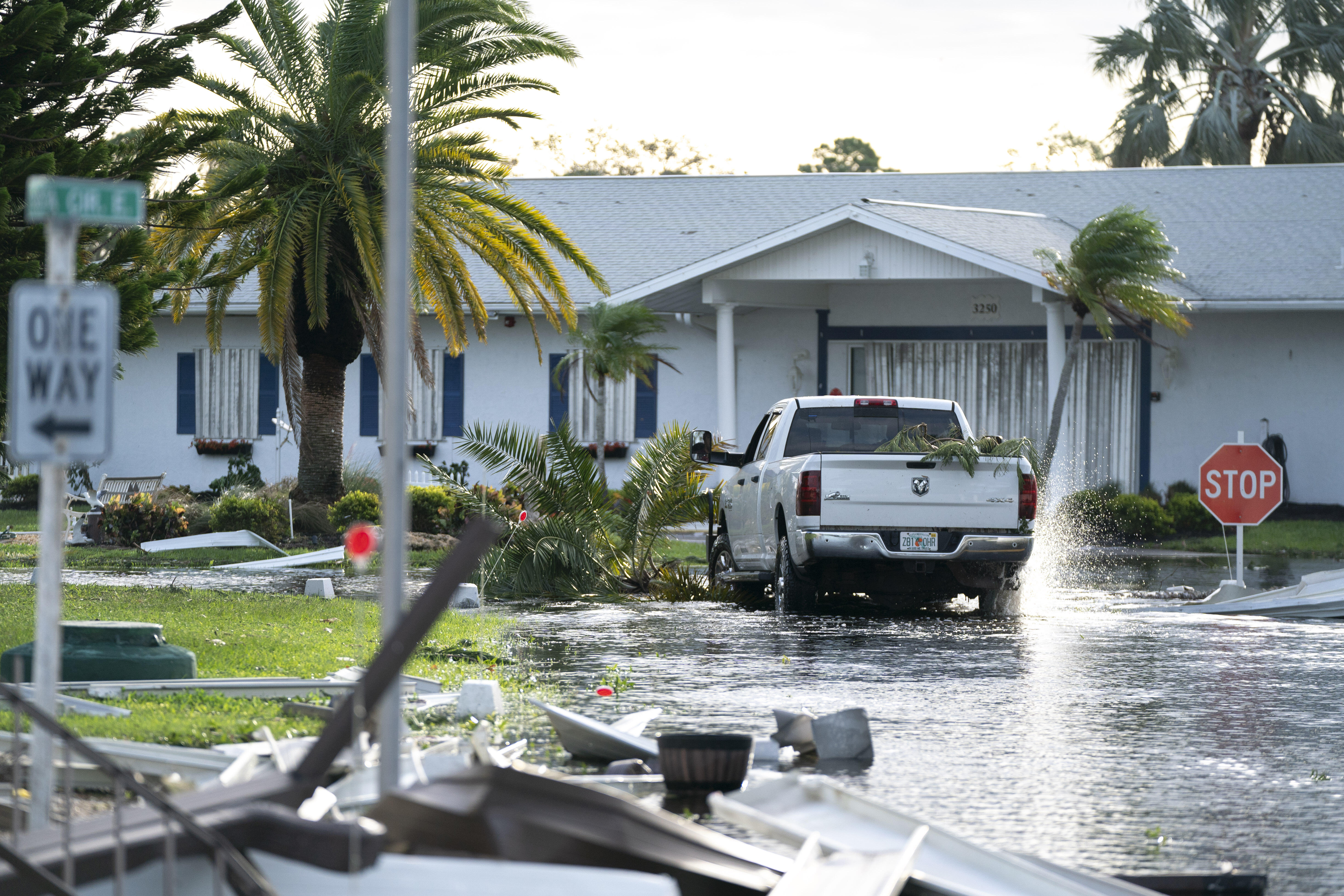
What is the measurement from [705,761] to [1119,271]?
52.0 feet

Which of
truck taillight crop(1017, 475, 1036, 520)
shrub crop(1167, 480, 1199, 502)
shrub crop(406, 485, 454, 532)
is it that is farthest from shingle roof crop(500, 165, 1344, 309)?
truck taillight crop(1017, 475, 1036, 520)

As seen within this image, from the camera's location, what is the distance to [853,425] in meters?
14.8

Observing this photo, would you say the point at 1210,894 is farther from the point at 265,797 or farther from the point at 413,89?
the point at 413,89

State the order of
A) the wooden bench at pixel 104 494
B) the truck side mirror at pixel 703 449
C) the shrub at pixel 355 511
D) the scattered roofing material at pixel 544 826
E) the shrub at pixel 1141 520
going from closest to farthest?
the scattered roofing material at pixel 544 826 → the truck side mirror at pixel 703 449 → the shrub at pixel 355 511 → the wooden bench at pixel 104 494 → the shrub at pixel 1141 520

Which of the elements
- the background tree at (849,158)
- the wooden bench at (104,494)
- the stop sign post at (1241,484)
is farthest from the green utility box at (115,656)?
the background tree at (849,158)

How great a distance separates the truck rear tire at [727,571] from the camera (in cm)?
1594

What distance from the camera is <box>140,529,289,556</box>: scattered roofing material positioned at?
65.3 feet

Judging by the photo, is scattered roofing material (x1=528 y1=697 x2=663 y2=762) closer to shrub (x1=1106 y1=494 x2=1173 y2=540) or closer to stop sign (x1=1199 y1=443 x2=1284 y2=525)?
stop sign (x1=1199 y1=443 x2=1284 y2=525)

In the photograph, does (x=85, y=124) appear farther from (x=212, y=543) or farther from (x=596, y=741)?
(x=212, y=543)

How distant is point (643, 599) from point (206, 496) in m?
11.9

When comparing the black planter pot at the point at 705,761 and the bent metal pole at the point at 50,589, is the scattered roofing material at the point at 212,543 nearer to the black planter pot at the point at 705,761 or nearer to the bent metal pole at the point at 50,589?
the black planter pot at the point at 705,761

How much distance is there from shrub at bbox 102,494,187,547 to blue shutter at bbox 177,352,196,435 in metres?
7.65

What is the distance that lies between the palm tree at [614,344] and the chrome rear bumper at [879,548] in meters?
9.11

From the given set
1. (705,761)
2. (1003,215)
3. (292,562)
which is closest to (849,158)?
(1003,215)
